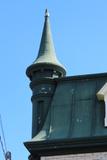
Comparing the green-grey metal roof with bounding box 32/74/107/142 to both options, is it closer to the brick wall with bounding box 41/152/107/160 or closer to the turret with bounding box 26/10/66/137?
the turret with bounding box 26/10/66/137

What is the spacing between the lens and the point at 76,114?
882 inches

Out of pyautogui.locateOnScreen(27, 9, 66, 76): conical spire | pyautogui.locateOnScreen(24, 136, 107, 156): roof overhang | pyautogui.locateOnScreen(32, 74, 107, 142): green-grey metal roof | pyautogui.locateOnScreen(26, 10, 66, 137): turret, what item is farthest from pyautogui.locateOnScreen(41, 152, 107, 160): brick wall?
pyautogui.locateOnScreen(27, 9, 66, 76): conical spire

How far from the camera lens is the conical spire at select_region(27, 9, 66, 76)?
23.7 m

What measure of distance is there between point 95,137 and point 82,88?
2.53 m

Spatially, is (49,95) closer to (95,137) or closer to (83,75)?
(83,75)

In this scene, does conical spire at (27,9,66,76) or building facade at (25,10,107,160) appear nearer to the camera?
building facade at (25,10,107,160)

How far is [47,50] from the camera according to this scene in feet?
80.6

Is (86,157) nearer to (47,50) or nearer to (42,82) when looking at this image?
(42,82)

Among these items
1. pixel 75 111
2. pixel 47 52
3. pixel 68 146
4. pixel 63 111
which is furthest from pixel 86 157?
pixel 47 52

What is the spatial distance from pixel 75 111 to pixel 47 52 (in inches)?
119

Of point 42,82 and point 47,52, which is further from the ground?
point 47,52

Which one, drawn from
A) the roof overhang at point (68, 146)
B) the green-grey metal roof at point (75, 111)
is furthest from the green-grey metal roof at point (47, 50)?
the roof overhang at point (68, 146)

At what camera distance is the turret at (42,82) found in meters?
23.1

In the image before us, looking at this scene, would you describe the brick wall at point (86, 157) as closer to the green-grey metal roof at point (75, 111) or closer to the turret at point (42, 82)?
the green-grey metal roof at point (75, 111)
